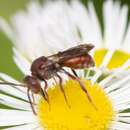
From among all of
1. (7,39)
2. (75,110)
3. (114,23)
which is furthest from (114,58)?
(7,39)

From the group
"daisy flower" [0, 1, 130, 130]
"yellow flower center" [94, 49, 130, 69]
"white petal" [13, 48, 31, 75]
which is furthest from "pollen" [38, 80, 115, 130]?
"yellow flower center" [94, 49, 130, 69]

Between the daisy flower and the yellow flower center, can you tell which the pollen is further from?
the yellow flower center

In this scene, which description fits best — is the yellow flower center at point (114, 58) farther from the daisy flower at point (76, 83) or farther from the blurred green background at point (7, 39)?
the blurred green background at point (7, 39)

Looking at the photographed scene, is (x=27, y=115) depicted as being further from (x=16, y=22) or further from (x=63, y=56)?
(x=16, y=22)

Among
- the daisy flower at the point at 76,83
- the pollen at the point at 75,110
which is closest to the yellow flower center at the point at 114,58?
the daisy flower at the point at 76,83

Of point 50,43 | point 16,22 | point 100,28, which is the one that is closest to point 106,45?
point 100,28
